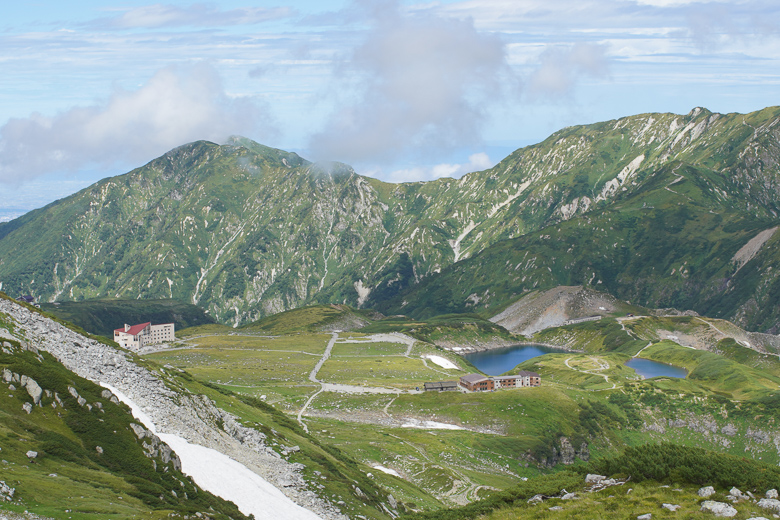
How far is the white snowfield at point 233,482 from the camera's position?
165 feet

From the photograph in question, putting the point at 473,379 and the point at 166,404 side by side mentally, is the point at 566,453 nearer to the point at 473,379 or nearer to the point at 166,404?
the point at 473,379

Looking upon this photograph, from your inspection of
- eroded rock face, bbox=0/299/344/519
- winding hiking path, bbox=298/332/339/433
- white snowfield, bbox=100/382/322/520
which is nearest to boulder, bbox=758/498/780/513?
eroded rock face, bbox=0/299/344/519

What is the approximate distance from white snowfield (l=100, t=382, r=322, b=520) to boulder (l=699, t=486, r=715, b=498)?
28952 mm

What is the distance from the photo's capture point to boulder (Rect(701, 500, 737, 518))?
32312 mm

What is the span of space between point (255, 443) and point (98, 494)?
27230 mm

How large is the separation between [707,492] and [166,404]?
148 feet

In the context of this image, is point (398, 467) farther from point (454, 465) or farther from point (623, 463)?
point (623, 463)

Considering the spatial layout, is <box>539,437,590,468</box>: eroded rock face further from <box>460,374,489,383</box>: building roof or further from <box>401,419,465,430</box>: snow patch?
<box>460,374,489,383</box>: building roof

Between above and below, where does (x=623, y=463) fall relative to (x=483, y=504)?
above

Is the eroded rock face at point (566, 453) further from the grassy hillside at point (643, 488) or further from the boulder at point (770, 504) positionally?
the boulder at point (770, 504)

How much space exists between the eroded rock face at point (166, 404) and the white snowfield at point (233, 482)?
1.06 metres

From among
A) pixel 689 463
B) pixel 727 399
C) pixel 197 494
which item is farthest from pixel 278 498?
pixel 727 399

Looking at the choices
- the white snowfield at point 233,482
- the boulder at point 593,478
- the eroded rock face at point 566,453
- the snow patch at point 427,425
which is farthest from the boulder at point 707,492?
the snow patch at point 427,425

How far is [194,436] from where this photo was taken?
56.2 metres
